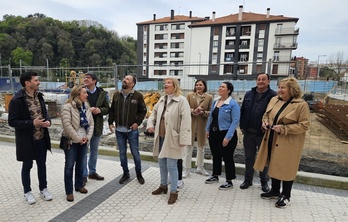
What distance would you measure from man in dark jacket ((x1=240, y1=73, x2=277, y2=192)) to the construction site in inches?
59.3

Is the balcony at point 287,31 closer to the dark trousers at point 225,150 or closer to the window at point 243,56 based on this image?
the window at point 243,56

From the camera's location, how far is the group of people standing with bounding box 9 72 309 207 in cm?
313

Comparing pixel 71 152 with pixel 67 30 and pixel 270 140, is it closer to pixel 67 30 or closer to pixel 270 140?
pixel 270 140

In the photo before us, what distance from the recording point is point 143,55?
57938 mm

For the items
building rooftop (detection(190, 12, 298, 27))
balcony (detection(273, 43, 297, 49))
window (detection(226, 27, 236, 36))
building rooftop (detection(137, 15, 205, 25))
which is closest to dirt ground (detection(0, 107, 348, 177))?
balcony (detection(273, 43, 297, 49))

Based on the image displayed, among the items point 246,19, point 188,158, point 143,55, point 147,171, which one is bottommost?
point 147,171

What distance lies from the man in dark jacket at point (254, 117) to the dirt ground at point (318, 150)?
59.2 inches

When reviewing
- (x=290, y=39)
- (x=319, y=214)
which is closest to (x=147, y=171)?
Result: (x=319, y=214)

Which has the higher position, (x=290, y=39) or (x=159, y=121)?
(x=290, y=39)

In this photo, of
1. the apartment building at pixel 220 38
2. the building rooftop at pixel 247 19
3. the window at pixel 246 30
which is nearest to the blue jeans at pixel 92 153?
the apartment building at pixel 220 38

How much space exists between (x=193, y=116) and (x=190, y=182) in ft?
3.61

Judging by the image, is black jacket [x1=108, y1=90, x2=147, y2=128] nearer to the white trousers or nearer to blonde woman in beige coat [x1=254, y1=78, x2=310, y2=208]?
the white trousers

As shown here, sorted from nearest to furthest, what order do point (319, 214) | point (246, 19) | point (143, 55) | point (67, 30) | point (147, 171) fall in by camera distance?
point (319, 214) < point (147, 171) < point (246, 19) < point (143, 55) < point (67, 30)

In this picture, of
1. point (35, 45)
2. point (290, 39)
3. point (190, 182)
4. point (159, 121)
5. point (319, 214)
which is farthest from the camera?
point (35, 45)
